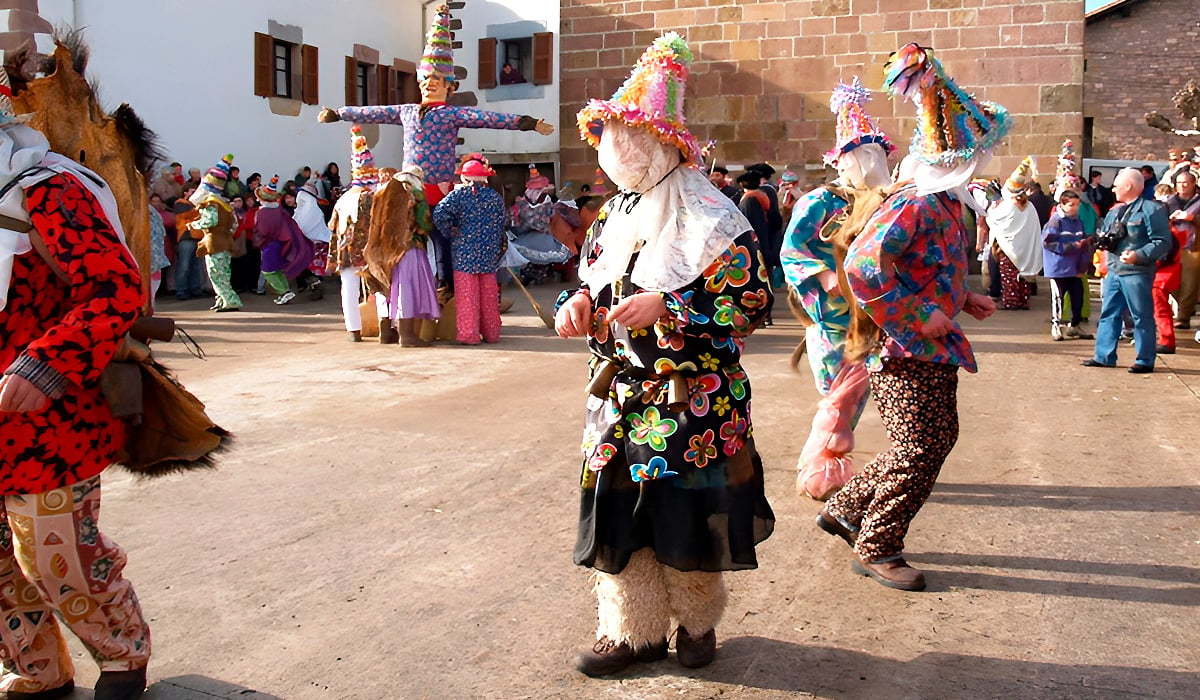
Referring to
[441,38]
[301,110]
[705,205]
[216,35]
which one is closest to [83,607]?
[705,205]

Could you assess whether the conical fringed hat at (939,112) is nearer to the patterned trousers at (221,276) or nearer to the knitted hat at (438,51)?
the knitted hat at (438,51)

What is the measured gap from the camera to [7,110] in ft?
9.09

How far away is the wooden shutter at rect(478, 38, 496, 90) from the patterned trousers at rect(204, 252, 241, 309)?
29.6 feet

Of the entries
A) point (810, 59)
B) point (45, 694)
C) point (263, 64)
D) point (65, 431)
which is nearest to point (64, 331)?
point (65, 431)

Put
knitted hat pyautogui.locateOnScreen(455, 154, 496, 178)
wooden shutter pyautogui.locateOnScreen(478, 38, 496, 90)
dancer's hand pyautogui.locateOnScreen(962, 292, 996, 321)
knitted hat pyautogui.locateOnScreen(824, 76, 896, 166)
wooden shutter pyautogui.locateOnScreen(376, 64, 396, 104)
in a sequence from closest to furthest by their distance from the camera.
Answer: dancer's hand pyautogui.locateOnScreen(962, 292, 996, 321), knitted hat pyautogui.locateOnScreen(824, 76, 896, 166), knitted hat pyautogui.locateOnScreen(455, 154, 496, 178), wooden shutter pyautogui.locateOnScreen(478, 38, 496, 90), wooden shutter pyautogui.locateOnScreen(376, 64, 396, 104)

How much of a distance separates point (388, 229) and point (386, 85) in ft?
41.8

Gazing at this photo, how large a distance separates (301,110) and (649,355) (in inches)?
684

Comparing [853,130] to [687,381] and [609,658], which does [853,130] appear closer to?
[687,381]

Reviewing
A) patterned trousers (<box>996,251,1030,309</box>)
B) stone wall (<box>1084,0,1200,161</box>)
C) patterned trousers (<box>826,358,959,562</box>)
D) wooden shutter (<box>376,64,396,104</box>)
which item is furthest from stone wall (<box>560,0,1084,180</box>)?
stone wall (<box>1084,0,1200,161</box>)

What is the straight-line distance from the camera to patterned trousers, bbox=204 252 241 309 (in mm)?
13289

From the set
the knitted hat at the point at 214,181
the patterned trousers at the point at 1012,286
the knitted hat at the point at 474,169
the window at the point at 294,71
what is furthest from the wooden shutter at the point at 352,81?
the patterned trousers at the point at 1012,286

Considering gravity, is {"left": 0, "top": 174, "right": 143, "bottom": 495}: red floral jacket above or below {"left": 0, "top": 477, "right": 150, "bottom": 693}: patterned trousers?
above

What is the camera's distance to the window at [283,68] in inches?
738

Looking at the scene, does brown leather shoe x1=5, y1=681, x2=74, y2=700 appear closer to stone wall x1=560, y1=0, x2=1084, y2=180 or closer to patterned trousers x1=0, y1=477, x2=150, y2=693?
patterned trousers x1=0, y1=477, x2=150, y2=693
